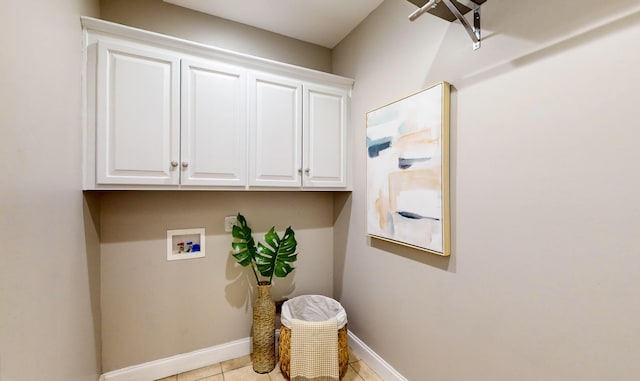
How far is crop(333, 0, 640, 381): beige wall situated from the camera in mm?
897

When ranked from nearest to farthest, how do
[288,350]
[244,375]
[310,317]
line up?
[288,350], [244,375], [310,317]

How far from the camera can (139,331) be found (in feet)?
6.08

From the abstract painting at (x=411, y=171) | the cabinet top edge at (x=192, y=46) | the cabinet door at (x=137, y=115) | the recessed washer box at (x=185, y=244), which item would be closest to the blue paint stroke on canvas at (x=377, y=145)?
the abstract painting at (x=411, y=171)

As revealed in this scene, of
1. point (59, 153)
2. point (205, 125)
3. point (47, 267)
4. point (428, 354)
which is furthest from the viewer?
point (205, 125)

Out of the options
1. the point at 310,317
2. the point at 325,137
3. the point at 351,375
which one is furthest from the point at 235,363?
the point at 325,137

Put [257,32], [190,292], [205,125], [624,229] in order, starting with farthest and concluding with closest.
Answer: [257,32] → [190,292] → [205,125] → [624,229]

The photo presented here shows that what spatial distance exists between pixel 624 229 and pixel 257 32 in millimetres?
2390

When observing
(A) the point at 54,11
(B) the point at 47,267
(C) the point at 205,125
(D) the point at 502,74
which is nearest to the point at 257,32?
(C) the point at 205,125

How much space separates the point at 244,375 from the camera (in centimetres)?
193

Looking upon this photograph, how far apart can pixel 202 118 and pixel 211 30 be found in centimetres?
77

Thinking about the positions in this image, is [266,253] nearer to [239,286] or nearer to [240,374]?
[239,286]

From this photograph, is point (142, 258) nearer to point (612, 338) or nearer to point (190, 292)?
point (190, 292)

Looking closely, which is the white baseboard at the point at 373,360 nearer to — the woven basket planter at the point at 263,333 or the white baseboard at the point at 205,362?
the white baseboard at the point at 205,362

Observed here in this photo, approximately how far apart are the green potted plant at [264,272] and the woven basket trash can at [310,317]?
0.10m
